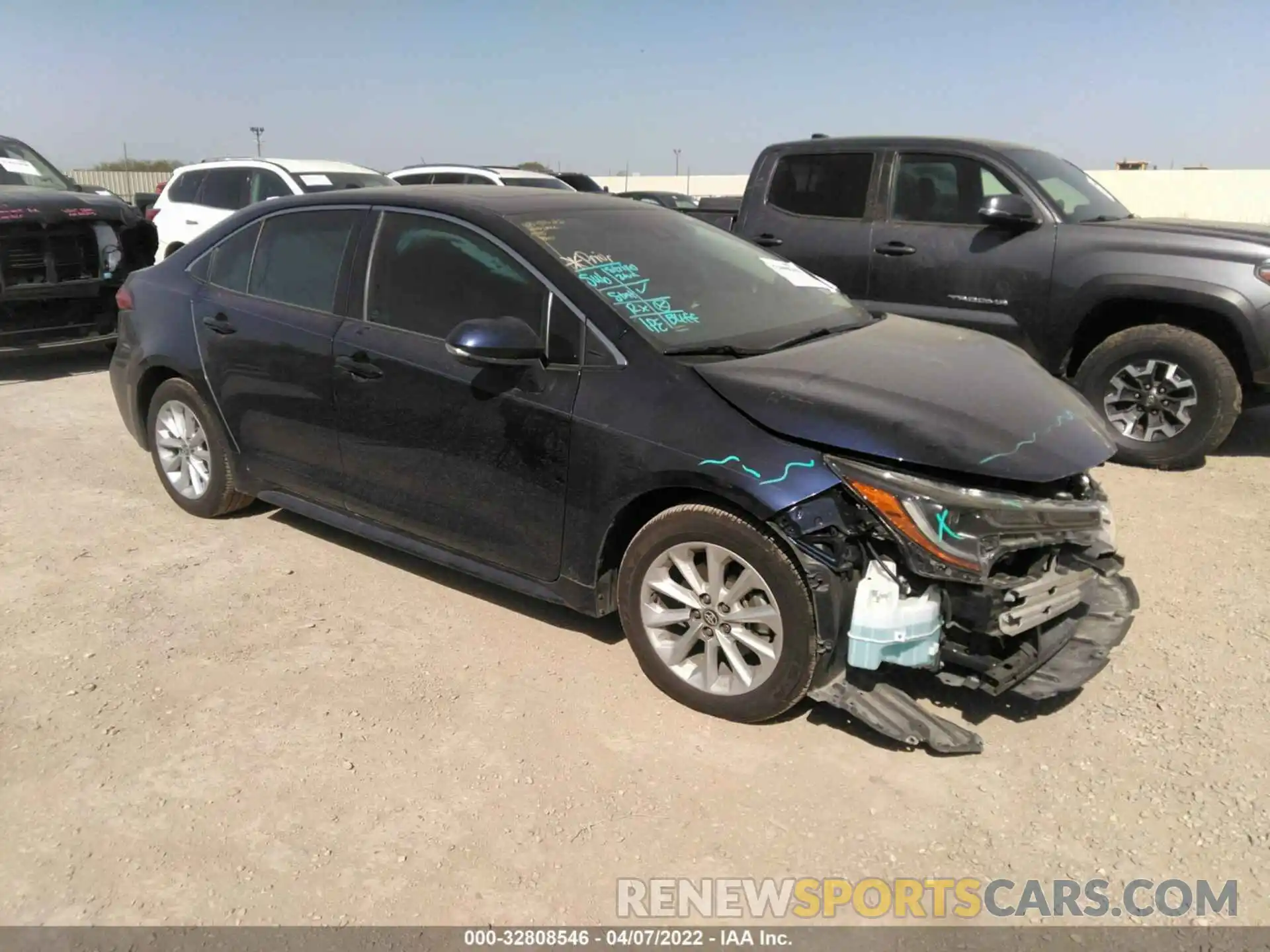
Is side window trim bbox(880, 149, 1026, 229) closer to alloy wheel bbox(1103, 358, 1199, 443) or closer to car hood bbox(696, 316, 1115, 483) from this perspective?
alloy wheel bbox(1103, 358, 1199, 443)

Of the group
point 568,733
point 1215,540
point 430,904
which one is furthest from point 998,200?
point 430,904

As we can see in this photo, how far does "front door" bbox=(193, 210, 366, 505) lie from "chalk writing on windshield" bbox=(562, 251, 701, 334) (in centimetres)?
117

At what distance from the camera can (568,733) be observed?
3260 millimetres

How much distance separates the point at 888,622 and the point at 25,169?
10.0 m

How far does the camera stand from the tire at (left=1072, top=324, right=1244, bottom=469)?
18.9ft

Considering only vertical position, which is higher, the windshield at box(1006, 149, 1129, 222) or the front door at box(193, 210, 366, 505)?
the windshield at box(1006, 149, 1129, 222)

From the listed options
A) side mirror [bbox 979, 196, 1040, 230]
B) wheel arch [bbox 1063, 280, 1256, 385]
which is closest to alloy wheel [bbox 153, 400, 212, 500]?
side mirror [bbox 979, 196, 1040, 230]

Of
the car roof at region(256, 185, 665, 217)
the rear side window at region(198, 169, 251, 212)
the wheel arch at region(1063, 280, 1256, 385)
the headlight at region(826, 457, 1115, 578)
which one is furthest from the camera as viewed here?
the rear side window at region(198, 169, 251, 212)

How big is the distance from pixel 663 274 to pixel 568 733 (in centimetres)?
181

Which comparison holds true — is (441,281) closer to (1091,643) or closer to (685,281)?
(685,281)

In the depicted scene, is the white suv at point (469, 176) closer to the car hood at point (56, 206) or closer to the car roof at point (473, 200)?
the car hood at point (56, 206)

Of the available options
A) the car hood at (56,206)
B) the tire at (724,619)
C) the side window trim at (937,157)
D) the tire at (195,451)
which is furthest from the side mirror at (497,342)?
the car hood at (56,206)

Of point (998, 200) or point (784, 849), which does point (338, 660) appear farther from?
point (998, 200)

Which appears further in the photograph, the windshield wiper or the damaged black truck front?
the damaged black truck front
